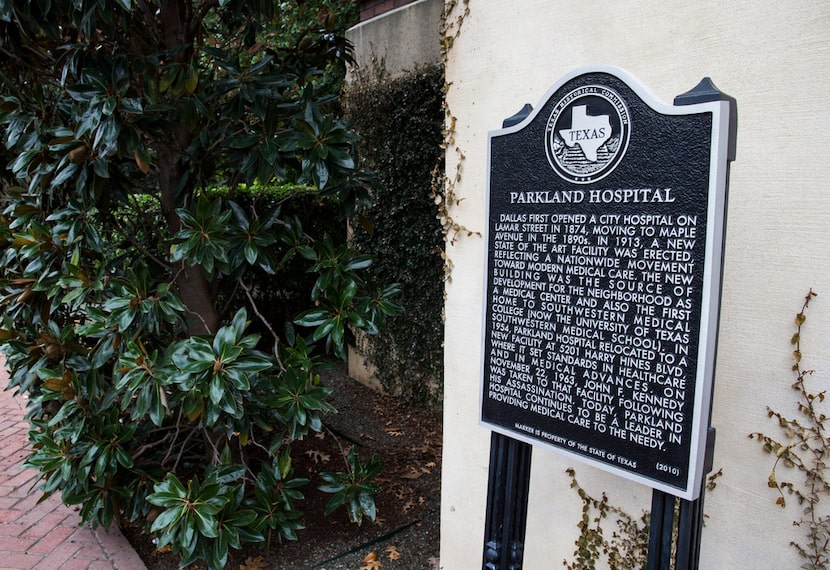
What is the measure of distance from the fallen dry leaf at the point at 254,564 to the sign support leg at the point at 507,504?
1.76 meters

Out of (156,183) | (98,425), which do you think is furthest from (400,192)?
(98,425)

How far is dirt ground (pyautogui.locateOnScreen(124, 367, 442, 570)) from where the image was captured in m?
3.56

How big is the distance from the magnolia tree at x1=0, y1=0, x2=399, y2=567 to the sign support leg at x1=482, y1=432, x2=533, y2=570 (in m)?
1.05

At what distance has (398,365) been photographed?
6.13 metres

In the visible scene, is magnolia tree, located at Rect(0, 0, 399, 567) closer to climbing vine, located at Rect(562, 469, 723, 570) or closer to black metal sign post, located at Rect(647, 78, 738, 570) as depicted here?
climbing vine, located at Rect(562, 469, 723, 570)

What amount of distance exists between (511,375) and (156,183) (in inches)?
121

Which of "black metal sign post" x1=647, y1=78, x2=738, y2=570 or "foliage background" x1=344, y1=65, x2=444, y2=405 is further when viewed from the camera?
"foliage background" x1=344, y1=65, x2=444, y2=405

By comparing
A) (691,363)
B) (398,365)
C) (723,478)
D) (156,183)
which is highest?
(156,183)

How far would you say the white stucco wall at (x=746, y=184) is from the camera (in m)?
1.85

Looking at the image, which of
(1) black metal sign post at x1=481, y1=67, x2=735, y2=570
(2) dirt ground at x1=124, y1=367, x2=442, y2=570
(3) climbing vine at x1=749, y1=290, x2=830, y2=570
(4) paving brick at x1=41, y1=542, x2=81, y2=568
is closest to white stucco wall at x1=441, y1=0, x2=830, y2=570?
(3) climbing vine at x1=749, y1=290, x2=830, y2=570

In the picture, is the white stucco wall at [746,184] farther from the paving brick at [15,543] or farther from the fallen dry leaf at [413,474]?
the paving brick at [15,543]

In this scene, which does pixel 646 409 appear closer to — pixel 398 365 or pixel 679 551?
pixel 679 551

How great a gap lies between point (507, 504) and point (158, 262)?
2462 millimetres

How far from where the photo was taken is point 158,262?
345 cm
